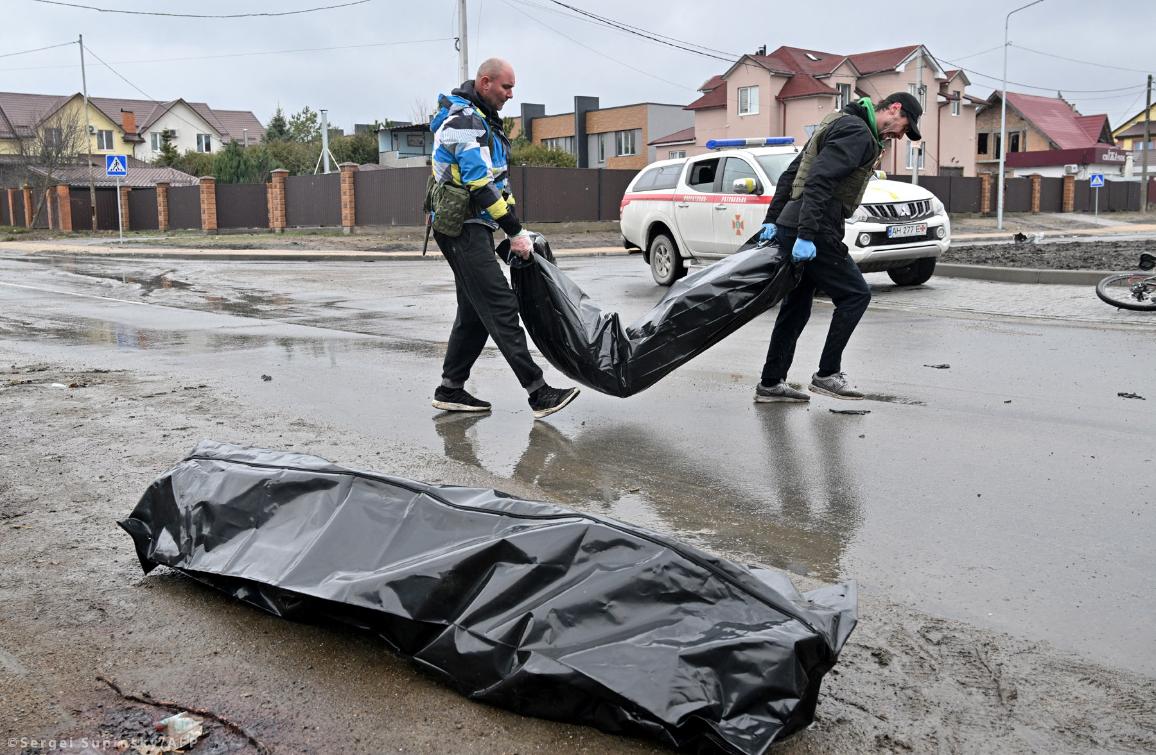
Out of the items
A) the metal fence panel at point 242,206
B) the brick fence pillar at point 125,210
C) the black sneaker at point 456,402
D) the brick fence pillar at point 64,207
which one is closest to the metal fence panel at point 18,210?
the brick fence pillar at point 64,207

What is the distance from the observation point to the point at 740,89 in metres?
58.7

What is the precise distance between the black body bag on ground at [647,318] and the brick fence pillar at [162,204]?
143ft

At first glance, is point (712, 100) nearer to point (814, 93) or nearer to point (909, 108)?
point (814, 93)

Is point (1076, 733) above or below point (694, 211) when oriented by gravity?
below

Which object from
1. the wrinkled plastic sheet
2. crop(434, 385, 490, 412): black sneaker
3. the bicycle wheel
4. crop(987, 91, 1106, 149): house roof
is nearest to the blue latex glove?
crop(434, 385, 490, 412): black sneaker

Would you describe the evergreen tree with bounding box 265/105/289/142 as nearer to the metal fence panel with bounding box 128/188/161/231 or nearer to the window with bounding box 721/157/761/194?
the metal fence panel with bounding box 128/188/161/231

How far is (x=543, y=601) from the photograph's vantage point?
273 centimetres

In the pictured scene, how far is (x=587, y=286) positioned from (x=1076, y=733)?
13210 mm

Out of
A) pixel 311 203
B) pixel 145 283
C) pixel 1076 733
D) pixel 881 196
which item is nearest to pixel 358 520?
pixel 1076 733

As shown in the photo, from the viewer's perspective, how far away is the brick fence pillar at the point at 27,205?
172ft

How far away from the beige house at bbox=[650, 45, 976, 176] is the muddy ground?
54.1 metres

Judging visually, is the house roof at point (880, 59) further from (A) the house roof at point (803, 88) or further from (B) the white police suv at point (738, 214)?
(B) the white police suv at point (738, 214)

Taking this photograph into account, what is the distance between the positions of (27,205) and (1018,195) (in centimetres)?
5020

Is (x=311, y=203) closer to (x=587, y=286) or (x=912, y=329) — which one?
(x=587, y=286)
